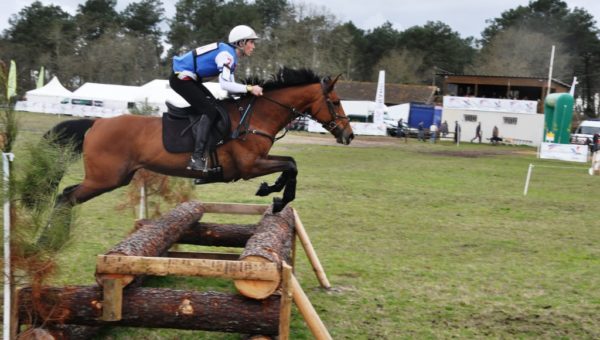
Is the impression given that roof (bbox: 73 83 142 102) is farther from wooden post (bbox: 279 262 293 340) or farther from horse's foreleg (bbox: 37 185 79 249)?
wooden post (bbox: 279 262 293 340)

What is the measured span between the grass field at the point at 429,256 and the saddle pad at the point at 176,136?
3.44 ft

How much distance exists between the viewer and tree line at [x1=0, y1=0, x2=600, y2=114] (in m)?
55.2

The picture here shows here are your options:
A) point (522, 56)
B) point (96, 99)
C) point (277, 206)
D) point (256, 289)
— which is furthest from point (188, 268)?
point (522, 56)

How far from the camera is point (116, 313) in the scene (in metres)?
3.65

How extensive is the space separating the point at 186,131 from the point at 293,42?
48371 millimetres

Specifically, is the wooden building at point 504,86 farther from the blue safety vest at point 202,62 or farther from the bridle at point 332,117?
the blue safety vest at point 202,62

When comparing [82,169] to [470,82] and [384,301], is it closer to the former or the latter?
[384,301]

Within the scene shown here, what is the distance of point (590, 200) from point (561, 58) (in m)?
53.2

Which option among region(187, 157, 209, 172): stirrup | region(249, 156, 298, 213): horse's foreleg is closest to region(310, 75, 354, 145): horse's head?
region(249, 156, 298, 213): horse's foreleg

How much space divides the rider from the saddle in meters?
0.07

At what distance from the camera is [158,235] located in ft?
15.8

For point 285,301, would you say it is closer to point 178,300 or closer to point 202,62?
point 178,300

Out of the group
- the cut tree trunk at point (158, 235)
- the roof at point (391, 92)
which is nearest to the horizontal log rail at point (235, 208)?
the cut tree trunk at point (158, 235)

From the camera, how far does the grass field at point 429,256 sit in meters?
4.84
